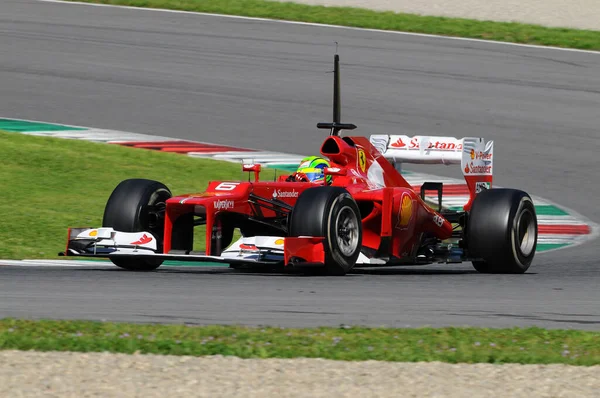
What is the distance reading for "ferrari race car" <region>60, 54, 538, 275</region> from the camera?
1139 cm

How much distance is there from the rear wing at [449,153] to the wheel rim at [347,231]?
2340 millimetres

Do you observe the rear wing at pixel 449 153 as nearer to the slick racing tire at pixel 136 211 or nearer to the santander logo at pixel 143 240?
the slick racing tire at pixel 136 211

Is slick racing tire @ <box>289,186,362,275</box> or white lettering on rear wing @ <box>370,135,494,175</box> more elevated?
white lettering on rear wing @ <box>370,135,494,175</box>

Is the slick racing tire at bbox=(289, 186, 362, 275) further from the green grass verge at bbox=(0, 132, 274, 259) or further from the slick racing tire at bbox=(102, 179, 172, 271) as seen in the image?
the green grass verge at bbox=(0, 132, 274, 259)

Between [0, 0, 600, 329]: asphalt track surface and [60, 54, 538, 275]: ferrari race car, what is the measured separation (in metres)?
0.25

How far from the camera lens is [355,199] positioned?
41.3 feet

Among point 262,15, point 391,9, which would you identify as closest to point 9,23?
point 262,15

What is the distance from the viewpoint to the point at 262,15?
30000 millimetres

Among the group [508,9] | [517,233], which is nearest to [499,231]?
[517,233]

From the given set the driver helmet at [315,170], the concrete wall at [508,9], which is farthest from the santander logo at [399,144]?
the concrete wall at [508,9]

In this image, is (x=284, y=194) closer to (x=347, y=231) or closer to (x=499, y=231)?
(x=347, y=231)

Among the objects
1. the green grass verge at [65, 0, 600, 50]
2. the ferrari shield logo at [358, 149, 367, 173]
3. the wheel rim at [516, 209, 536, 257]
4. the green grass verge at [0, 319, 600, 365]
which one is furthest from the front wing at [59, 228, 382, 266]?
the green grass verge at [65, 0, 600, 50]

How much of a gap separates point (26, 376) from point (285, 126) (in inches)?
623

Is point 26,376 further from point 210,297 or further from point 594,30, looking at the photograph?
point 594,30
